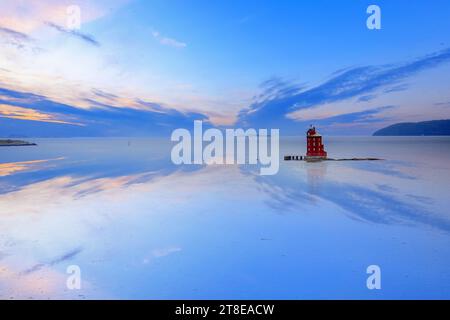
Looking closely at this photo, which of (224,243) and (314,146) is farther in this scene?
(314,146)

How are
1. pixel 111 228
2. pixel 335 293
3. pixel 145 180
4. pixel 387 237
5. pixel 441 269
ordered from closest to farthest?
pixel 335 293, pixel 441 269, pixel 387 237, pixel 111 228, pixel 145 180

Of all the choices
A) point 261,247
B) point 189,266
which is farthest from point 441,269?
point 189,266

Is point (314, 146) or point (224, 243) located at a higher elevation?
point (314, 146)

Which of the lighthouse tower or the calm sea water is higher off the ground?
the lighthouse tower

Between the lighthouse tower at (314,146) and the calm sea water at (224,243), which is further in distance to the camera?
the lighthouse tower at (314,146)

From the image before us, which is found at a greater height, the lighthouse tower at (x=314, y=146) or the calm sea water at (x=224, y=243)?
the lighthouse tower at (x=314, y=146)

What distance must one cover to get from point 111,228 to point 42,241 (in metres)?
1.51

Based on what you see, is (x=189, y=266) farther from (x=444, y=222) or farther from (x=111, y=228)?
(x=444, y=222)

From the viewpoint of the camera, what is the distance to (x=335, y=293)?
4.53 metres

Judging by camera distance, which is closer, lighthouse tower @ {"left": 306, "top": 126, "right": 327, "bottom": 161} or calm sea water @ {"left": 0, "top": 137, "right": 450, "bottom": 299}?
calm sea water @ {"left": 0, "top": 137, "right": 450, "bottom": 299}

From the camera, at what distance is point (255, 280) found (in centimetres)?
484

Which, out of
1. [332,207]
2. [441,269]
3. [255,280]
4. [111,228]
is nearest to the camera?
[255,280]
